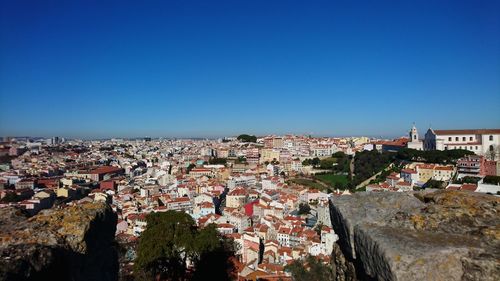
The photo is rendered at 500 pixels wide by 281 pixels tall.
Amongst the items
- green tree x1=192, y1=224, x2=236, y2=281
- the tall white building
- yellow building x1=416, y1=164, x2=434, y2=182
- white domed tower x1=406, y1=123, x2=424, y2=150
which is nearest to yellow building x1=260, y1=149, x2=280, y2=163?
white domed tower x1=406, y1=123, x2=424, y2=150

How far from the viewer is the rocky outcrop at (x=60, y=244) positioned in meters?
3.68

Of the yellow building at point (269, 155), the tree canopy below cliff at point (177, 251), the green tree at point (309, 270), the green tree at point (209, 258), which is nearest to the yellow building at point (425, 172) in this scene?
the green tree at point (309, 270)

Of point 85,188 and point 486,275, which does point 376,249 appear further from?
point 85,188

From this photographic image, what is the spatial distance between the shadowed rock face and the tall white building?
59219 millimetres

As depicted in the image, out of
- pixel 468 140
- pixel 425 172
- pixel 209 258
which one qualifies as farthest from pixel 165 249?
pixel 468 140

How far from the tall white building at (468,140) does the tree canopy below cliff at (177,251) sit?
5421 cm

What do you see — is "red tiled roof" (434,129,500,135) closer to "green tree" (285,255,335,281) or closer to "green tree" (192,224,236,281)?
"green tree" (285,255,335,281)

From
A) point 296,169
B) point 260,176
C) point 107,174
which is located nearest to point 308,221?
point 260,176

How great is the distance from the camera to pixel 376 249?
2.25 meters

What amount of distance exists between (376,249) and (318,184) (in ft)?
181

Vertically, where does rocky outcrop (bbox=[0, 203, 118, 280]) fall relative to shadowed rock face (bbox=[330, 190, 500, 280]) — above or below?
below

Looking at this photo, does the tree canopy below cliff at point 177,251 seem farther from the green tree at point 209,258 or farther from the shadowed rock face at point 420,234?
the shadowed rock face at point 420,234

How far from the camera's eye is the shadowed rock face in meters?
1.97

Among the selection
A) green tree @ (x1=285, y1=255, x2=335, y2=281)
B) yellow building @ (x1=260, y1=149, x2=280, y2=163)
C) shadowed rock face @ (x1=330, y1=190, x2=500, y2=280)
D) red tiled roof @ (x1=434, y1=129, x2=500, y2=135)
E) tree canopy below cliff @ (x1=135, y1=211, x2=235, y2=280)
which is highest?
red tiled roof @ (x1=434, y1=129, x2=500, y2=135)
